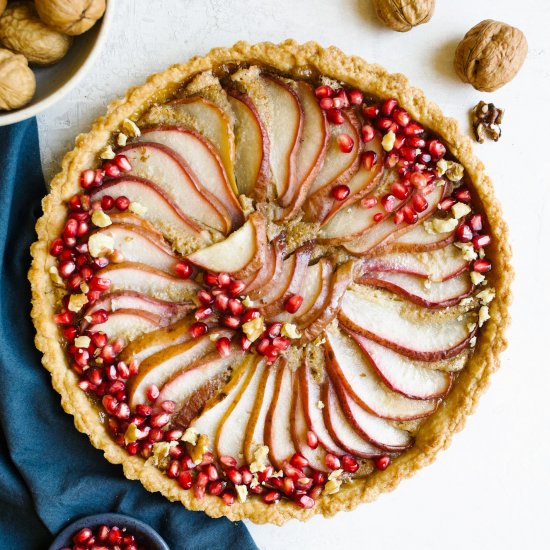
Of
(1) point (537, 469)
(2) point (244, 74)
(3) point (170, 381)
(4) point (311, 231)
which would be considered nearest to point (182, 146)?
(2) point (244, 74)

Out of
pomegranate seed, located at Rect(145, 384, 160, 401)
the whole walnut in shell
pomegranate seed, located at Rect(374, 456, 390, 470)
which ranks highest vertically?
the whole walnut in shell

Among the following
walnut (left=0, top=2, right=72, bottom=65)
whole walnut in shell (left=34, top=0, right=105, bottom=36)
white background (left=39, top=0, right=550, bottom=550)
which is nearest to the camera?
whole walnut in shell (left=34, top=0, right=105, bottom=36)

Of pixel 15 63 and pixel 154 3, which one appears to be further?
pixel 154 3

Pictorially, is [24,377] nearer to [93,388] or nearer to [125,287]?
[93,388]

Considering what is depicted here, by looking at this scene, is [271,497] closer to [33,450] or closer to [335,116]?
[33,450]

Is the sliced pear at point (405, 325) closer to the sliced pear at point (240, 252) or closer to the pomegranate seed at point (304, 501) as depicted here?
the sliced pear at point (240, 252)

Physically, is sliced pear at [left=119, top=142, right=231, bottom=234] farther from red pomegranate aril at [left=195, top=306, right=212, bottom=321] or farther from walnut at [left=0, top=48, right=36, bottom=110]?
walnut at [left=0, top=48, right=36, bottom=110]

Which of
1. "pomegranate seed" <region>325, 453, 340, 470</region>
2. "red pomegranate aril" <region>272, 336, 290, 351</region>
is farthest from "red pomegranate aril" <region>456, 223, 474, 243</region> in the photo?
"pomegranate seed" <region>325, 453, 340, 470</region>
